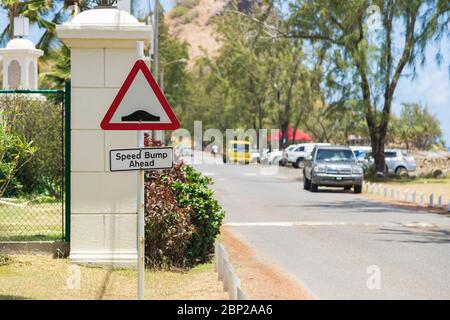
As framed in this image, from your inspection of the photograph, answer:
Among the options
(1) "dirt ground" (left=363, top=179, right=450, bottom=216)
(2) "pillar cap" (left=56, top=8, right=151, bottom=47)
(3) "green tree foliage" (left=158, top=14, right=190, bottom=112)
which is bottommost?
(1) "dirt ground" (left=363, top=179, right=450, bottom=216)

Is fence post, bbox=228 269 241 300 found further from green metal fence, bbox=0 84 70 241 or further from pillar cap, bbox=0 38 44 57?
pillar cap, bbox=0 38 44 57

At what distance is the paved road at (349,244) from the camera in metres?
10.3

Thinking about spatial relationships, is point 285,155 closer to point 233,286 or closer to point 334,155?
point 334,155

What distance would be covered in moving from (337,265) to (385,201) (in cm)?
1477

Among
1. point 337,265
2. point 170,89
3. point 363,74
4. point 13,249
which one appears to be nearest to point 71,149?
point 13,249

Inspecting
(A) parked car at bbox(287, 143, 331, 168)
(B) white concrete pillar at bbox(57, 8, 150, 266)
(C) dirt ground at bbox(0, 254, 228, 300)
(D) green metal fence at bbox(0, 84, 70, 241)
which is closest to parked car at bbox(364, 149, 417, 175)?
(A) parked car at bbox(287, 143, 331, 168)

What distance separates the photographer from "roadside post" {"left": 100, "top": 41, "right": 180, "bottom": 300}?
764cm

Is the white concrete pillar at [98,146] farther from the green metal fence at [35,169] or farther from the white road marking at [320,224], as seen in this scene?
the white road marking at [320,224]

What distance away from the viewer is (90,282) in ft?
32.2

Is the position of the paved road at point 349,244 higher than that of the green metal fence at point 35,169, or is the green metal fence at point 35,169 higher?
the green metal fence at point 35,169

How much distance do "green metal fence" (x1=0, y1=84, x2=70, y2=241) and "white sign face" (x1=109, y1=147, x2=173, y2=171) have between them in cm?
272

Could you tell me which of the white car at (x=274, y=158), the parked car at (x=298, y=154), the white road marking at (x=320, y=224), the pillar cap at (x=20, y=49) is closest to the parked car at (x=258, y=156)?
the white car at (x=274, y=158)
